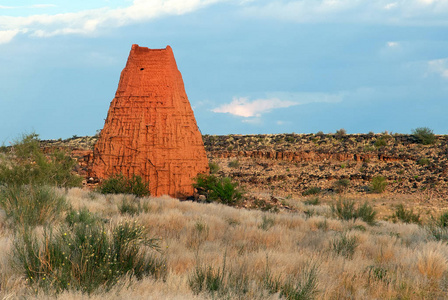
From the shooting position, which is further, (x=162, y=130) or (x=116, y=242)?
(x=162, y=130)

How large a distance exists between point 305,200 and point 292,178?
5.95 m

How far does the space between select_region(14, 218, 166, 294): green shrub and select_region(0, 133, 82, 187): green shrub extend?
10.3 m

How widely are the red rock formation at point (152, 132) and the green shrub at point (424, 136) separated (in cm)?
3018

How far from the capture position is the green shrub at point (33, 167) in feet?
51.5

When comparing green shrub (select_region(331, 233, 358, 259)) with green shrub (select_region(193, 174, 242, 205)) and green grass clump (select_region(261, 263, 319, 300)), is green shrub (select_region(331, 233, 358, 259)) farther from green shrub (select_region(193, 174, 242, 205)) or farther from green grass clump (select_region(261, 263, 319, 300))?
green shrub (select_region(193, 174, 242, 205))

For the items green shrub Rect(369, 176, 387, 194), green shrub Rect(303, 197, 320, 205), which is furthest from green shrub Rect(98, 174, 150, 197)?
green shrub Rect(369, 176, 387, 194)

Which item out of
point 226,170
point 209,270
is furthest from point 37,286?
point 226,170

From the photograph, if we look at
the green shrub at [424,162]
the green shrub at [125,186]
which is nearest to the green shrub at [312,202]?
the green shrub at [125,186]

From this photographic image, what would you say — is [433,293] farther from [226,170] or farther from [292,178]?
[226,170]

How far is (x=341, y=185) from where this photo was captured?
30.3 m

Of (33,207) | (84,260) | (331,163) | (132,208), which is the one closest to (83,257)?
(84,260)

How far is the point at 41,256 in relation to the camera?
205 inches

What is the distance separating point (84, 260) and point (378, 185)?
86.5 feet

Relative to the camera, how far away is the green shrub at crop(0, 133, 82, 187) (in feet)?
51.5
